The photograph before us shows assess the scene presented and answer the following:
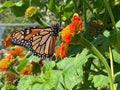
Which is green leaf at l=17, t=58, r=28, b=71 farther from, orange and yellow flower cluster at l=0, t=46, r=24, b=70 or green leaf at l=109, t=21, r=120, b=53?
green leaf at l=109, t=21, r=120, b=53

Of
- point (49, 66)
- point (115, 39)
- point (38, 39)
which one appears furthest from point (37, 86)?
point (115, 39)

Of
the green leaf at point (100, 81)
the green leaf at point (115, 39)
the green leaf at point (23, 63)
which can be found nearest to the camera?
the green leaf at point (115, 39)

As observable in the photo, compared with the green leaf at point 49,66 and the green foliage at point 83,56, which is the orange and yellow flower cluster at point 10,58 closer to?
the green foliage at point 83,56

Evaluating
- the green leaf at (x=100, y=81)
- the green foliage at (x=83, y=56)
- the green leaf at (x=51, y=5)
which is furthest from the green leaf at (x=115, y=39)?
the green leaf at (x=51, y=5)

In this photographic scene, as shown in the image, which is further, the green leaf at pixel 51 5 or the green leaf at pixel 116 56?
the green leaf at pixel 51 5

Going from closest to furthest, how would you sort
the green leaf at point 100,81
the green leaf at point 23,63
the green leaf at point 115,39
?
the green leaf at point 115,39 → the green leaf at point 100,81 → the green leaf at point 23,63

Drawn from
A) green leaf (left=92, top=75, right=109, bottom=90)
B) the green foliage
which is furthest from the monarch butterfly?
green leaf (left=92, top=75, right=109, bottom=90)

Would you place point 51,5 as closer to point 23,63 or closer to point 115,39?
point 23,63
